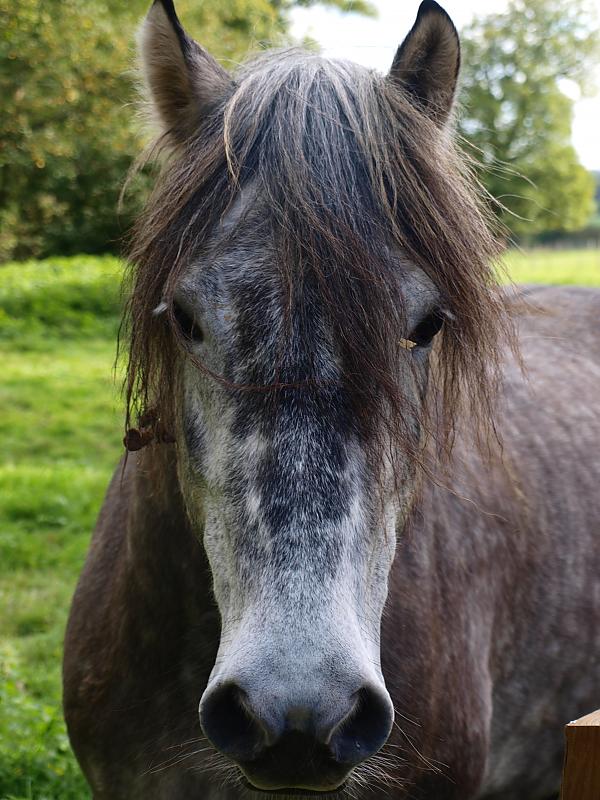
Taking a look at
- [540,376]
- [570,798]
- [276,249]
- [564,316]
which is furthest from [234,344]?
[564,316]

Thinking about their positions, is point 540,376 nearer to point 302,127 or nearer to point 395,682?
point 395,682

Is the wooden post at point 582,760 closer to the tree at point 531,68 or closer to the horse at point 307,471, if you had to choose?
the horse at point 307,471

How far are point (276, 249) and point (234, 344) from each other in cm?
23

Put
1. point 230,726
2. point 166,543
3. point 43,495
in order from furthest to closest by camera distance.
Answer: point 43,495
point 166,543
point 230,726

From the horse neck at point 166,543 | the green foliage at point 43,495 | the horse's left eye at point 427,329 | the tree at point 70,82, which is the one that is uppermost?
the tree at point 70,82

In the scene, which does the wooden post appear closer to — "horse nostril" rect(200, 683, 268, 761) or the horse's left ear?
"horse nostril" rect(200, 683, 268, 761)

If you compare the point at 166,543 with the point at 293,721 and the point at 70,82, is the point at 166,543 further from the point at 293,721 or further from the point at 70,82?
the point at 70,82

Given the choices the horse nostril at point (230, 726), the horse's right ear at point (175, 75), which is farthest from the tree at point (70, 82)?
the horse nostril at point (230, 726)

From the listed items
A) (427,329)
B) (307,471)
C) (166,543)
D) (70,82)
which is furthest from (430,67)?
(70,82)

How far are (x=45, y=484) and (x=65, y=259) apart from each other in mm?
14525

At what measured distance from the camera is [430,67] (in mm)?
2191

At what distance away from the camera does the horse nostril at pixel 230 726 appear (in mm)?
1513

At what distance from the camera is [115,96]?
53.4 feet

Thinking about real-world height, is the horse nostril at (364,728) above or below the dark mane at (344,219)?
below
